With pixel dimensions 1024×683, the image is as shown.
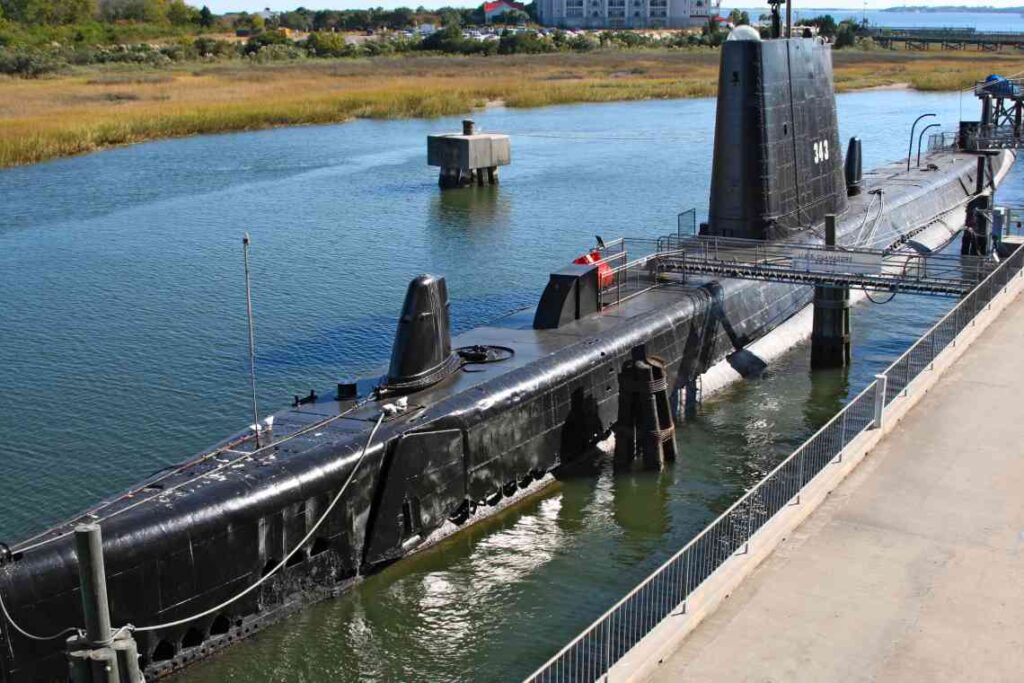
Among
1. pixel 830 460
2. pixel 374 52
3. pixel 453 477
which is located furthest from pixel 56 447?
pixel 374 52

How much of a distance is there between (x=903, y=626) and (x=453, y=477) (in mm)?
8130

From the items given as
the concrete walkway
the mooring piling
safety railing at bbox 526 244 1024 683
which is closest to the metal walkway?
safety railing at bbox 526 244 1024 683

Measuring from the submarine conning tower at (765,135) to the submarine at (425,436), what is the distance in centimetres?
5

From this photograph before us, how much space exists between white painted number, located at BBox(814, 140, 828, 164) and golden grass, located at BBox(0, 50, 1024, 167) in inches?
1675

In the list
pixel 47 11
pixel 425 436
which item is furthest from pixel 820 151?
pixel 47 11

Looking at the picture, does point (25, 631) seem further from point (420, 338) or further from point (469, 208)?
point (469, 208)

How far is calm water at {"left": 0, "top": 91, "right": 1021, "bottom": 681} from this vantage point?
17703 mm

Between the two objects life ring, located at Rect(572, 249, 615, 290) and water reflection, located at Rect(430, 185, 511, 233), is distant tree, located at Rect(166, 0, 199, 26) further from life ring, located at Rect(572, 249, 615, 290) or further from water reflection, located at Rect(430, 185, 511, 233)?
life ring, located at Rect(572, 249, 615, 290)

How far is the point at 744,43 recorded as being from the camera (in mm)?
28984

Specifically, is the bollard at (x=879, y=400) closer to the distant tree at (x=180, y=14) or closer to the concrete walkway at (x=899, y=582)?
the concrete walkway at (x=899, y=582)

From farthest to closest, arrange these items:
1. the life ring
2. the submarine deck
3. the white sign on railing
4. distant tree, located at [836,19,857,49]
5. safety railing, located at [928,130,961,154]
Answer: distant tree, located at [836,19,857,49], safety railing, located at [928,130,961,154], the white sign on railing, the life ring, the submarine deck

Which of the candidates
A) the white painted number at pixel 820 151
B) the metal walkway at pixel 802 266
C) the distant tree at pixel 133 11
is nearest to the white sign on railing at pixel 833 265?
the metal walkway at pixel 802 266

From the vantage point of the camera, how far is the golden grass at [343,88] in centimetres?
6928

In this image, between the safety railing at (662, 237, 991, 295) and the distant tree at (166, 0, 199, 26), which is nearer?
the safety railing at (662, 237, 991, 295)
